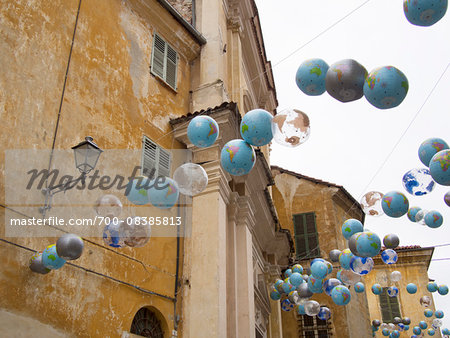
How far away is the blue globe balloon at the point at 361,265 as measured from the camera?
6695mm

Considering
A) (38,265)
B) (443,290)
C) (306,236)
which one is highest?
(306,236)

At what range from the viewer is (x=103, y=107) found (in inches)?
280

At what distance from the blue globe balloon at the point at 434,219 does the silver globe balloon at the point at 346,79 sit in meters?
3.37

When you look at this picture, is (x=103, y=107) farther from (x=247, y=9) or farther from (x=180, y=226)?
(x=247, y=9)

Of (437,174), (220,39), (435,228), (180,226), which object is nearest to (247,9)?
(220,39)

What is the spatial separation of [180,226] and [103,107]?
257 centimetres

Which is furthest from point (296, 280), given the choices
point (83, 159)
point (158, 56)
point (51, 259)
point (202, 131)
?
point (158, 56)

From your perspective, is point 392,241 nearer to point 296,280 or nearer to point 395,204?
point 395,204

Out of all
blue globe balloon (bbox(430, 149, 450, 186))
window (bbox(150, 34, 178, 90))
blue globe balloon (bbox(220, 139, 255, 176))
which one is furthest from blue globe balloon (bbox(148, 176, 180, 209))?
window (bbox(150, 34, 178, 90))

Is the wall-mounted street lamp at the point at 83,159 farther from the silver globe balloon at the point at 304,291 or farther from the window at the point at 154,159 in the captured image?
the silver globe balloon at the point at 304,291

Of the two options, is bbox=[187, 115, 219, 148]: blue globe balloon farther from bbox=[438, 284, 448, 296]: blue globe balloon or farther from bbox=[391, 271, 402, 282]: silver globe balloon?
bbox=[438, 284, 448, 296]: blue globe balloon

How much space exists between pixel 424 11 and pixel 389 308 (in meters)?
19.7

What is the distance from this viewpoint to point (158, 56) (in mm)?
9242

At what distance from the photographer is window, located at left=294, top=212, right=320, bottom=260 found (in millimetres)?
16984
